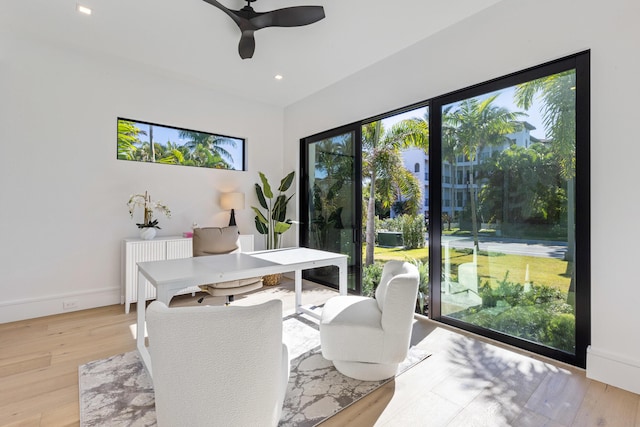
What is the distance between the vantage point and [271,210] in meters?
4.99

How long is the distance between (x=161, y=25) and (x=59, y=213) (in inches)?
93.0

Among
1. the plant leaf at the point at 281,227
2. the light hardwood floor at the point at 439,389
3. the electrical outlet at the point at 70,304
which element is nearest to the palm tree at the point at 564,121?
the light hardwood floor at the point at 439,389

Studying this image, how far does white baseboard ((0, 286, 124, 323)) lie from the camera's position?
305 centimetres

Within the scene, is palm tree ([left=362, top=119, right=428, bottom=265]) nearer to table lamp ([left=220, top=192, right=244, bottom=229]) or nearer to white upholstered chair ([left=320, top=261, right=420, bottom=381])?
table lamp ([left=220, top=192, right=244, bottom=229])

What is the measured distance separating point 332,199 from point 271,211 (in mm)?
1189

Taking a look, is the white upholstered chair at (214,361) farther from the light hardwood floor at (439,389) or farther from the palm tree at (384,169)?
the palm tree at (384,169)

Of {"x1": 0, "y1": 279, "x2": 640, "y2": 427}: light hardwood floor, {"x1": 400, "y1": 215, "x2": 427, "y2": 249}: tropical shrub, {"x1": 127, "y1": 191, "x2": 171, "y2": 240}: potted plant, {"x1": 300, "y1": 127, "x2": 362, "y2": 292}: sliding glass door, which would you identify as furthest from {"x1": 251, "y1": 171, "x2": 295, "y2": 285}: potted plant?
{"x1": 0, "y1": 279, "x2": 640, "y2": 427}: light hardwood floor

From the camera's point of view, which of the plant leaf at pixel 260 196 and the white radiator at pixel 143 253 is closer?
the white radiator at pixel 143 253

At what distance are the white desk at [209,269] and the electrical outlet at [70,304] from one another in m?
1.70

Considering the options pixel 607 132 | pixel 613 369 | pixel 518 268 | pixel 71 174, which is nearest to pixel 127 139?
pixel 71 174

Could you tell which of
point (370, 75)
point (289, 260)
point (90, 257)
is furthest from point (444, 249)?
point (90, 257)

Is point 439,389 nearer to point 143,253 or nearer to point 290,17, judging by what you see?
point 290,17

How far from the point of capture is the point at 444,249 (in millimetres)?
2967

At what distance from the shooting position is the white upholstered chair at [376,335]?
1914 millimetres
